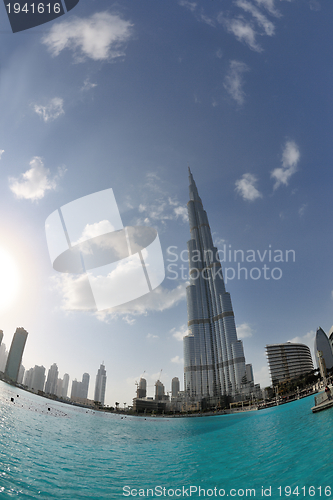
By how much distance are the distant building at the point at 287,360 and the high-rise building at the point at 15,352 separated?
17418 cm


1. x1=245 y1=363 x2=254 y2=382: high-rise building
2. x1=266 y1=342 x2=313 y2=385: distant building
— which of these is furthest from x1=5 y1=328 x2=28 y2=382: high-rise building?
x1=266 y1=342 x2=313 y2=385: distant building

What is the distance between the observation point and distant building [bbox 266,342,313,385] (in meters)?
170

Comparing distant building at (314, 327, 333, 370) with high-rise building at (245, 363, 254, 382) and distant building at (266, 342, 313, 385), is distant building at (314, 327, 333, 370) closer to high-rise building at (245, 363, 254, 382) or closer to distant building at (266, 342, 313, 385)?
distant building at (266, 342, 313, 385)

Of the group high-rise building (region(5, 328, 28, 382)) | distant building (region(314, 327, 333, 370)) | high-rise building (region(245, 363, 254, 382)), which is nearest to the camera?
high-rise building (region(5, 328, 28, 382))

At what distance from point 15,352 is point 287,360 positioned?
191075 mm

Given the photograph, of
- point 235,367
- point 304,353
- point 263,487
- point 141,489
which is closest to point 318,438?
point 263,487

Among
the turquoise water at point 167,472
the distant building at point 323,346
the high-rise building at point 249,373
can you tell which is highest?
the distant building at point 323,346

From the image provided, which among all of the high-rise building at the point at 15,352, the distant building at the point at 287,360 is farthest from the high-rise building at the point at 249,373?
the high-rise building at the point at 15,352

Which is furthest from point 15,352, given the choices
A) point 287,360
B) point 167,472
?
point 287,360

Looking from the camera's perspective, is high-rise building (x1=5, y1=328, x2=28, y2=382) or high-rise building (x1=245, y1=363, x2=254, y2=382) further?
high-rise building (x1=245, y1=363, x2=254, y2=382)

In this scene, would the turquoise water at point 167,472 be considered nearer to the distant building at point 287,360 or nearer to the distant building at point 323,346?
the distant building at point 323,346

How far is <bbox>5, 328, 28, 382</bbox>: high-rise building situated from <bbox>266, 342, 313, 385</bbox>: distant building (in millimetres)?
→ 174182

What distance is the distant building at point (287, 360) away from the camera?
170 metres

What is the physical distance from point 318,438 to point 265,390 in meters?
162
